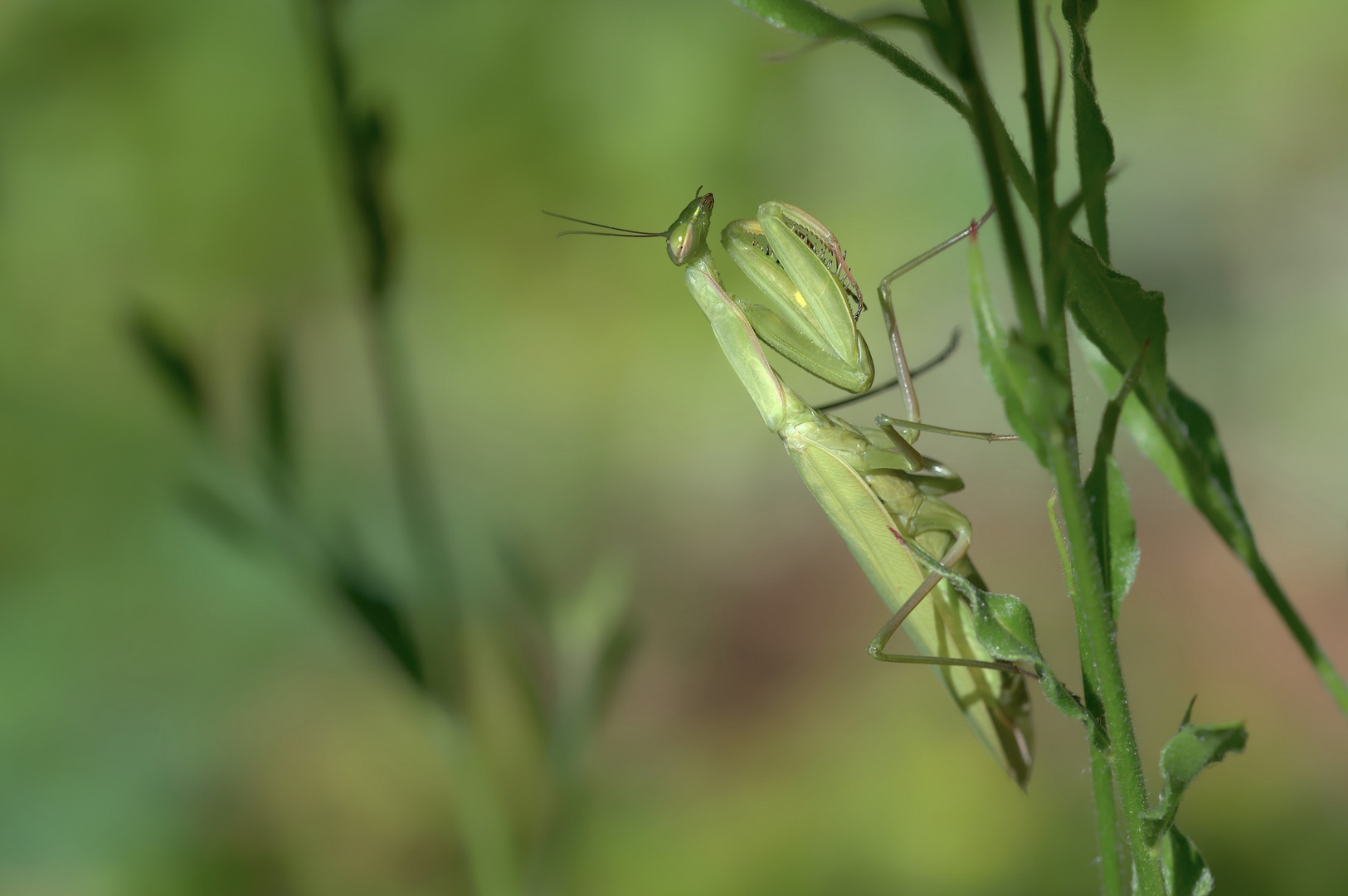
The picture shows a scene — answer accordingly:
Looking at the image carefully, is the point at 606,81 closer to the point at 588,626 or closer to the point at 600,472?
the point at 600,472

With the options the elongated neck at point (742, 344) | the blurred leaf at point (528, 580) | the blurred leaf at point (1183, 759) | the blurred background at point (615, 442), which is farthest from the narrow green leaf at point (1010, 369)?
the blurred background at point (615, 442)

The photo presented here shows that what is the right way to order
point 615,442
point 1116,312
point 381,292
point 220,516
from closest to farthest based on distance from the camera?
1. point 1116,312
2. point 381,292
3. point 220,516
4. point 615,442

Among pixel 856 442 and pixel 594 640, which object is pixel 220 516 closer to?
pixel 594 640

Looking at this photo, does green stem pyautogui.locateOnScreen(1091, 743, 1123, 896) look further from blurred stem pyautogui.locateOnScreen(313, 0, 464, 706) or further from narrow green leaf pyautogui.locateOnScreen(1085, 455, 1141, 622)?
blurred stem pyautogui.locateOnScreen(313, 0, 464, 706)

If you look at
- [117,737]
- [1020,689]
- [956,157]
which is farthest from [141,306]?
[956,157]

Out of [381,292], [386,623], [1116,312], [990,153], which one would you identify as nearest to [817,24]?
[990,153]

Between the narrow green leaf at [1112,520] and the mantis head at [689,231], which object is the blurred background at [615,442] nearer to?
the mantis head at [689,231]

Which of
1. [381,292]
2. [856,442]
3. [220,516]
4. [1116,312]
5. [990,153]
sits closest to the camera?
[990,153]

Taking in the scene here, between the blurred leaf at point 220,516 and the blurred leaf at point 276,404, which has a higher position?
the blurred leaf at point 276,404
